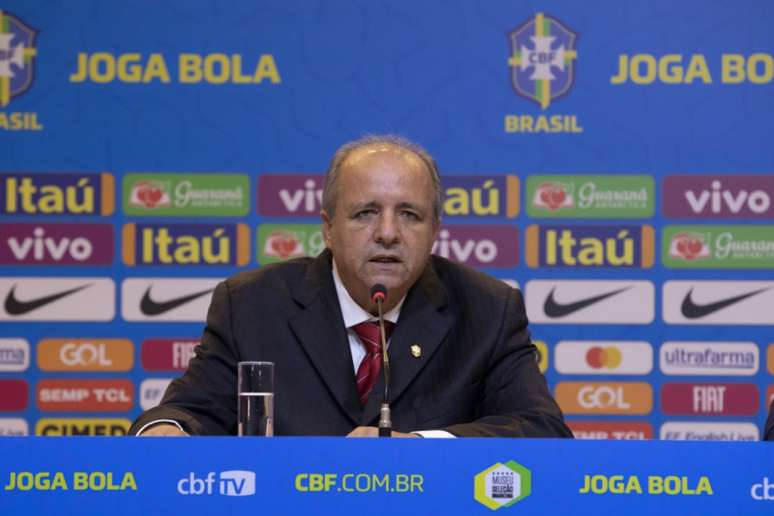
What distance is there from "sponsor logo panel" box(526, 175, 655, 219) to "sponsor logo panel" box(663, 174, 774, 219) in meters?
0.08

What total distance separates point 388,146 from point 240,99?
154 cm

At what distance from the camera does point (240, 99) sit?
14.0 feet

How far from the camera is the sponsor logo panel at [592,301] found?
419cm

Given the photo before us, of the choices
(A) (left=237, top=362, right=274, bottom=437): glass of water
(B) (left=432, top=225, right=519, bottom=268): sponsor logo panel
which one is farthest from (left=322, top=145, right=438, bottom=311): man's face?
(B) (left=432, top=225, right=519, bottom=268): sponsor logo panel

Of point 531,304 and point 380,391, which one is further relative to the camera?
point 531,304

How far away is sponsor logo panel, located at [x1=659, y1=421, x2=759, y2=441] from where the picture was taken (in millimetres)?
4191

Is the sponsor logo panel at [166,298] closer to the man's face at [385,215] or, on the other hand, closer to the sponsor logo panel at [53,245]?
the sponsor logo panel at [53,245]

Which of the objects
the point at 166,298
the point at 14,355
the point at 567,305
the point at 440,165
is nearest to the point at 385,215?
the point at 440,165

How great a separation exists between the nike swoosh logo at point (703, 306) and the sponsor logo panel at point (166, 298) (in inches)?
70.1

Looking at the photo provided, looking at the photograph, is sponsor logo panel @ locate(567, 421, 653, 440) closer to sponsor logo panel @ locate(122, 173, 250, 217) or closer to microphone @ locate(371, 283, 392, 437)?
sponsor logo panel @ locate(122, 173, 250, 217)

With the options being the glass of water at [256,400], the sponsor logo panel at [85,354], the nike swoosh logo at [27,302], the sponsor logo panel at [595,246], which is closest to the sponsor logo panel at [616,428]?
the sponsor logo panel at [595,246]

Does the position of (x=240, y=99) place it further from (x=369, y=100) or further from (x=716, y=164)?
(x=716, y=164)

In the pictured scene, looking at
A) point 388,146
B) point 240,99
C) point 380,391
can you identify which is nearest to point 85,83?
point 240,99

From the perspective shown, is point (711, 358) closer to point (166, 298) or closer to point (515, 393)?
point (515, 393)
